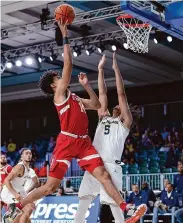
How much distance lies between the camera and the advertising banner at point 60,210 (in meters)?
9.71

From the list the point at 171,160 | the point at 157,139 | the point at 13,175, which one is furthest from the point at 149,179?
the point at 13,175

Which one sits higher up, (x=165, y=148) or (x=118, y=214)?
(x=165, y=148)

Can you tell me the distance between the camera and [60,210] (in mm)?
10203

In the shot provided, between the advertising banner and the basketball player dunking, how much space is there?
113 inches

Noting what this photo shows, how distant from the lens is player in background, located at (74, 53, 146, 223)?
6.90 metres

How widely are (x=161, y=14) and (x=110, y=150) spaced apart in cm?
225

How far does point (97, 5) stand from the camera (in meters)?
14.5

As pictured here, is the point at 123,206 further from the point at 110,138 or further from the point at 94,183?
the point at 110,138

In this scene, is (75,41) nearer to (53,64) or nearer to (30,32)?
(30,32)

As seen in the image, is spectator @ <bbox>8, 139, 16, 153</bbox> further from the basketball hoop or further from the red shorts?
the red shorts

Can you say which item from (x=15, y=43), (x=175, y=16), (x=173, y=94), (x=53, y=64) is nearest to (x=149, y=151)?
(x=173, y=94)

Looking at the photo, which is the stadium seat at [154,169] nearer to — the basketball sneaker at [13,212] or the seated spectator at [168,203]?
the seated spectator at [168,203]

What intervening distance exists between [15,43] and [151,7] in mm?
11010

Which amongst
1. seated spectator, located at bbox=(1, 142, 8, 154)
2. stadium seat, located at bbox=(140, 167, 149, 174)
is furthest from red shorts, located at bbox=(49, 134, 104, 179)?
seated spectator, located at bbox=(1, 142, 8, 154)
